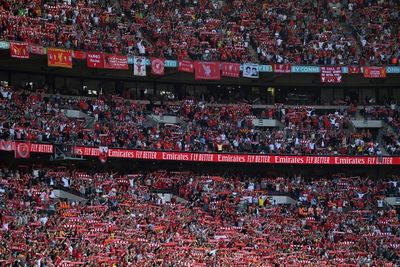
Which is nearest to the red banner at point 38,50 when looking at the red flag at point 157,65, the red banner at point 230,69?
the red flag at point 157,65

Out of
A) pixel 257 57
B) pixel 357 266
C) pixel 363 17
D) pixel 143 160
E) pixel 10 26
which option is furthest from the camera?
pixel 363 17

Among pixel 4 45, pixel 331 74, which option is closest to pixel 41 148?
pixel 4 45

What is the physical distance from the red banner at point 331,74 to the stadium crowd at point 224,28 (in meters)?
0.47

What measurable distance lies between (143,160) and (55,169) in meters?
5.94

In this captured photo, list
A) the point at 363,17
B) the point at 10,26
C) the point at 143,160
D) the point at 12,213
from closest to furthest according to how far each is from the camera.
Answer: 1. the point at 12,213
2. the point at 10,26
3. the point at 143,160
4. the point at 363,17

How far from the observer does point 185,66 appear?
51031mm

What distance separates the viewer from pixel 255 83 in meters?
56.8

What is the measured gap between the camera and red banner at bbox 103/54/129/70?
4880cm

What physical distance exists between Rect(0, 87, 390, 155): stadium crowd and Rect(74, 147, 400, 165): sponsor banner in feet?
1.35

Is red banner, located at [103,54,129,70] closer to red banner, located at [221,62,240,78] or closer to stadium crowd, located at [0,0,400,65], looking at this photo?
stadium crowd, located at [0,0,400,65]

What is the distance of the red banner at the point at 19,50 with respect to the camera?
1754 inches

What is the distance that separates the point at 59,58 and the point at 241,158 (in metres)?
10.9

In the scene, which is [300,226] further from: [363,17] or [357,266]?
[363,17]

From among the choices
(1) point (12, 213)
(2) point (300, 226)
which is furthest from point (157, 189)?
(1) point (12, 213)
